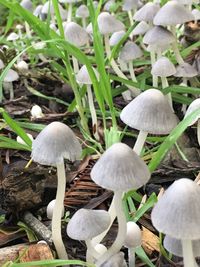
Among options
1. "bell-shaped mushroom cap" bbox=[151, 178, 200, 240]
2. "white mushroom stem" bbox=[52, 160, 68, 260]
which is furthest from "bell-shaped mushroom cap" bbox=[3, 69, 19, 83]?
"bell-shaped mushroom cap" bbox=[151, 178, 200, 240]

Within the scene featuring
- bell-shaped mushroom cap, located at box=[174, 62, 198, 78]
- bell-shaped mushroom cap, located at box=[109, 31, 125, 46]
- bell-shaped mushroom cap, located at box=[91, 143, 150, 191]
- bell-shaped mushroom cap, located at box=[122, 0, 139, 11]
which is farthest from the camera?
bell-shaped mushroom cap, located at box=[122, 0, 139, 11]

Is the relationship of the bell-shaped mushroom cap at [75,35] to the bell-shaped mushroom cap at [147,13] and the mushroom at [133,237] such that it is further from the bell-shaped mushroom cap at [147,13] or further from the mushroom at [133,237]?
the mushroom at [133,237]

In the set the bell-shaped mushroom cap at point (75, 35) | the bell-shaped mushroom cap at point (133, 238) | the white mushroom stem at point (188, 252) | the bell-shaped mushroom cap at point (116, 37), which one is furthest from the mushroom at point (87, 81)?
the white mushroom stem at point (188, 252)

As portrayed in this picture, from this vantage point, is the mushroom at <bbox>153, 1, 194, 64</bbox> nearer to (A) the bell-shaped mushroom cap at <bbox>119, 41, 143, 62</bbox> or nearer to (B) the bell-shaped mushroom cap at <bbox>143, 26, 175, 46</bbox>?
(B) the bell-shaped mushroom cap at <bbox>143, 26, 175, 46</bbox>

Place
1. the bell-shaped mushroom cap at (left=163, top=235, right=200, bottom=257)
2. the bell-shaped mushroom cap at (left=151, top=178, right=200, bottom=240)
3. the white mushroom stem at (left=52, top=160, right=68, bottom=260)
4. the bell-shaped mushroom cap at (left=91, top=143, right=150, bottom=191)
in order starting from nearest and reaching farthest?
the bell-shaped mushroom cap at (left=151, top=178, right=200, bottom=240) < the bell-shaped mushroom cap at (left=91, top=143, right=150, bottom=191) < the bell-shaped mushroom cap at (left=163, top=235, right=200, bottom=257) < the white mushroom stem at (left=52, top=160, right=68, bottom=260)

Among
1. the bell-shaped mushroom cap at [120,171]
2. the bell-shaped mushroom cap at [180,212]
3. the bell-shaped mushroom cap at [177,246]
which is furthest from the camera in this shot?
the bell-shaped mushroom cap at [177,246]

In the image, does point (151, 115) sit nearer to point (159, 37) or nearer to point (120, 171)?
point (120, 171)

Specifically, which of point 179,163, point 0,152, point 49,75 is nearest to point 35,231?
point 0,152

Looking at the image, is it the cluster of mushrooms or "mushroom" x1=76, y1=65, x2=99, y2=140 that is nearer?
the cluster of mushrooms
